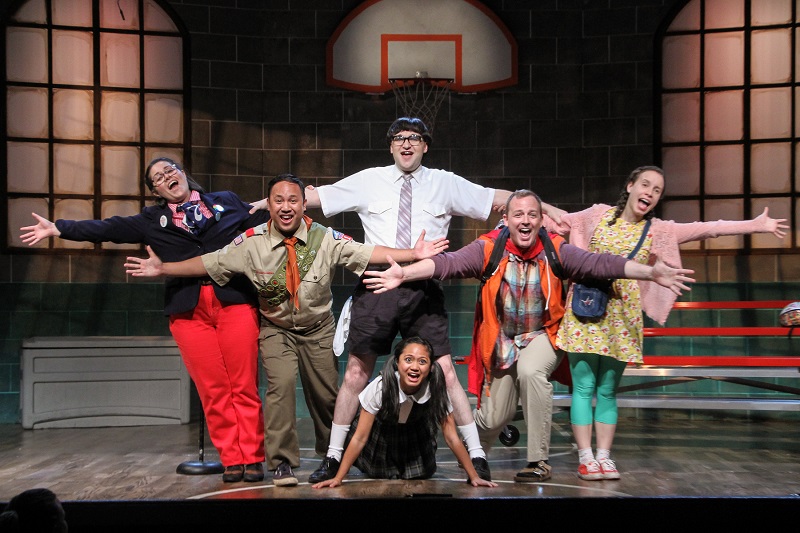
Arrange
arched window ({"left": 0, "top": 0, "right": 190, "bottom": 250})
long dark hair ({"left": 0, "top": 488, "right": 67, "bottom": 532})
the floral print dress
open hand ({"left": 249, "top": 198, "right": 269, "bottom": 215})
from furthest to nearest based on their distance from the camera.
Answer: arched window ({"left": 0, "top": 0, "right": 190, "bottom": 250}) < open hand ({"left": 249, "top": 198, "right": 269, "bottom": 215}) < the floral print dress < long dark hair ({"left": 0, "top": 488, "right": 67, "bottom": 532})

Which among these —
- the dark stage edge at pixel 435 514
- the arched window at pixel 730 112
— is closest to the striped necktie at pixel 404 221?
the dark stage edge at pixel 435 514

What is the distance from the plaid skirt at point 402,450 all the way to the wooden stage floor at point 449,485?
0.11 meters

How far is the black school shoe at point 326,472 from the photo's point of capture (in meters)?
4.37

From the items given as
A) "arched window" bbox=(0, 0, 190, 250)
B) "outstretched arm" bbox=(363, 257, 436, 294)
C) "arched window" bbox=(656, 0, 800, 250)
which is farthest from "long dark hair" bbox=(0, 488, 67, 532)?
"arched window" bbox=(656, 0, 800, 250)

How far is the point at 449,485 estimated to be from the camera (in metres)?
4.32

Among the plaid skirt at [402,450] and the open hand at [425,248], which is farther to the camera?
the plaid skirt at [402,450]

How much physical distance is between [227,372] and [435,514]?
1.71 m

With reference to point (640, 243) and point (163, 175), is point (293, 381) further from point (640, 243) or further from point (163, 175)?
point (640, 243)

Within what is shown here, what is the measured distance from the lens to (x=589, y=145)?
7.32 m

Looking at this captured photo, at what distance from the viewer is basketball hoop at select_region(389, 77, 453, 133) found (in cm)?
697

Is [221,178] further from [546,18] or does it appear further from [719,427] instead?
[719,427]

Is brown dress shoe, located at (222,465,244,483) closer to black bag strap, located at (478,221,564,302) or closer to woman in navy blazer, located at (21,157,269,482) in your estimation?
woman in navy blazer, located at (21,157,269,482)

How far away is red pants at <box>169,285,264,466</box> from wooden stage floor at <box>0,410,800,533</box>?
213mm

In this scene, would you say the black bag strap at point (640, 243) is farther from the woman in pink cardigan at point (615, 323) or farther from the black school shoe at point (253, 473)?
the black school shoe at point (253, 473)
